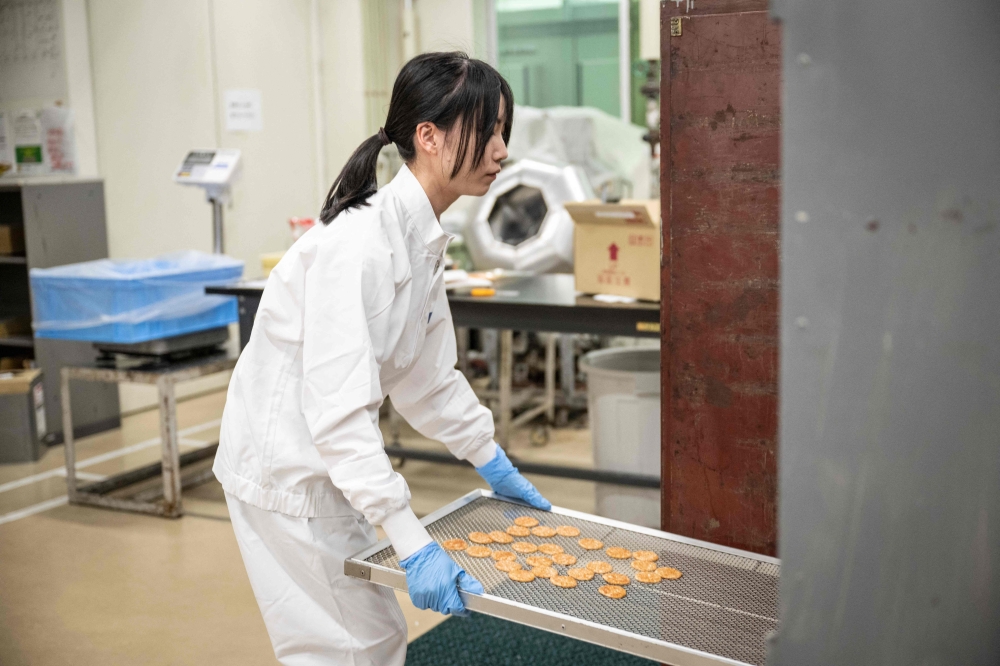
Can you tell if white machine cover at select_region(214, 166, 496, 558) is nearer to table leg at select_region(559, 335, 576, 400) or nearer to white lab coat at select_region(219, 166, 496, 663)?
white lab coat at select_region(219, 166, 496, 663)

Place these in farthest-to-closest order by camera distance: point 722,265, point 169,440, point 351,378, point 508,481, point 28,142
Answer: point 28,142 → point 169,440 → point 508,481 → point 722,265 → point 351,378

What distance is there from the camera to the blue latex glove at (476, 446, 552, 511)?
183 centimetres

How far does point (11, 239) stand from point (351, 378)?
3.76m

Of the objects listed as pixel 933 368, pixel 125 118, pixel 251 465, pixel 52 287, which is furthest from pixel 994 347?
pixel 125 118

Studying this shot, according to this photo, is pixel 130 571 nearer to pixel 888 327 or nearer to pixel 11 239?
pixel 11 239

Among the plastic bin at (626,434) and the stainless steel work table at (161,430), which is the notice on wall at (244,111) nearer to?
the stainless steel work table at (161,430)

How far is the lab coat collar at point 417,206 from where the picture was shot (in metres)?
1.48

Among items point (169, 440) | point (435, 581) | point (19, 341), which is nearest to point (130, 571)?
point (169, 440)

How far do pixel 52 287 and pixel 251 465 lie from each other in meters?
2.58

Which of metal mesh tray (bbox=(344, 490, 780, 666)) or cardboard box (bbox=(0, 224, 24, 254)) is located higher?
cardboard box (bbox=(0, 224, 24, 254))

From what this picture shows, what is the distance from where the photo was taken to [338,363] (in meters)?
1.33

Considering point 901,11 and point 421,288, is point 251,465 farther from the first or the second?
point 901,11

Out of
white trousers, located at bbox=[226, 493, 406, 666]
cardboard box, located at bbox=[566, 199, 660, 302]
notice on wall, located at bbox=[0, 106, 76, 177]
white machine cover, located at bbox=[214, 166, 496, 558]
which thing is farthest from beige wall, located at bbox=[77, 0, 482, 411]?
white trousers, located at bbox=[226, 493, 406, 666]

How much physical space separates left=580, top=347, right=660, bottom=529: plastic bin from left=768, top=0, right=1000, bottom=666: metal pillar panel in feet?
7.10
